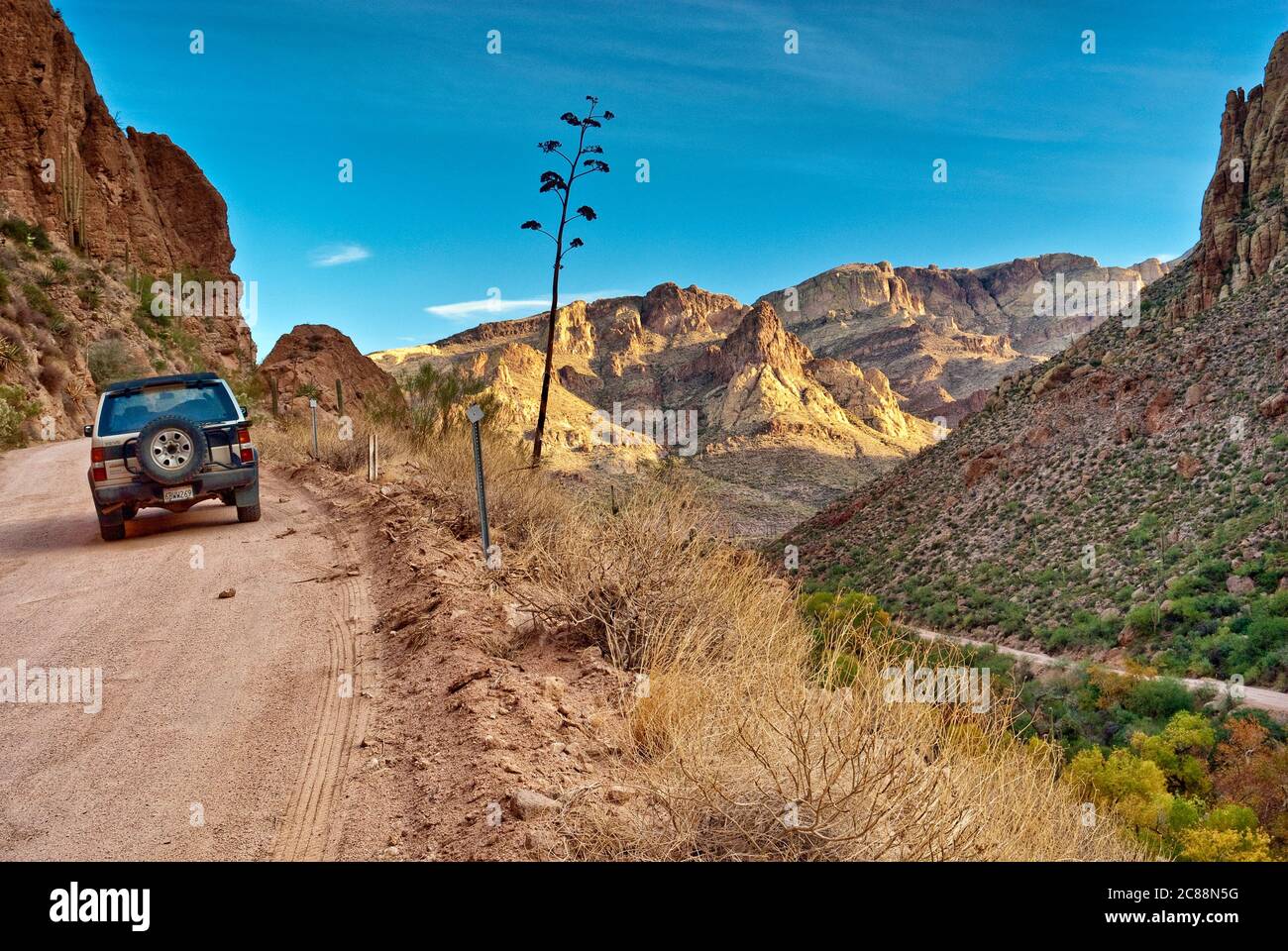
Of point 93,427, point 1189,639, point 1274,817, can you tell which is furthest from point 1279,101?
point 93,427

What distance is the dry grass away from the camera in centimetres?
266


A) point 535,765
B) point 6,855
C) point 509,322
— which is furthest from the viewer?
point 509,322

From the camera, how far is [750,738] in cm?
301

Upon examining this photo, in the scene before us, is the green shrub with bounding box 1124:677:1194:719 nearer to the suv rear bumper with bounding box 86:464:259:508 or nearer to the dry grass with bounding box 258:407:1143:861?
the dry grass with bounding box 258:407:1143:861

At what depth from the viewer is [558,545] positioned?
658cm

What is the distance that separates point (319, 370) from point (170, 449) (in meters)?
31.7

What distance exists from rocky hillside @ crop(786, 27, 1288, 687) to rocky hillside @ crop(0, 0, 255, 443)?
34237mm

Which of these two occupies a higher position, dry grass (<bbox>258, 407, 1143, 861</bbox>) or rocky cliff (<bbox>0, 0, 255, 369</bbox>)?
rocky cliff (<bbox>0, 0, 255, 369</bbox>)

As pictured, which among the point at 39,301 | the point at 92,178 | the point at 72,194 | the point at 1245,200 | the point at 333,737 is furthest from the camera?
the point at 1245,200

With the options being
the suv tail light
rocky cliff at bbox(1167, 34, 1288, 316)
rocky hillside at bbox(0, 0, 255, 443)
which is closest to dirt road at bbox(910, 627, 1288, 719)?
the suv tail light

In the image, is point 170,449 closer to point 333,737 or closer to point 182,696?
point 182,696

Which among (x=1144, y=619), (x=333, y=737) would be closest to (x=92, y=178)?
(x=333, y=737)
